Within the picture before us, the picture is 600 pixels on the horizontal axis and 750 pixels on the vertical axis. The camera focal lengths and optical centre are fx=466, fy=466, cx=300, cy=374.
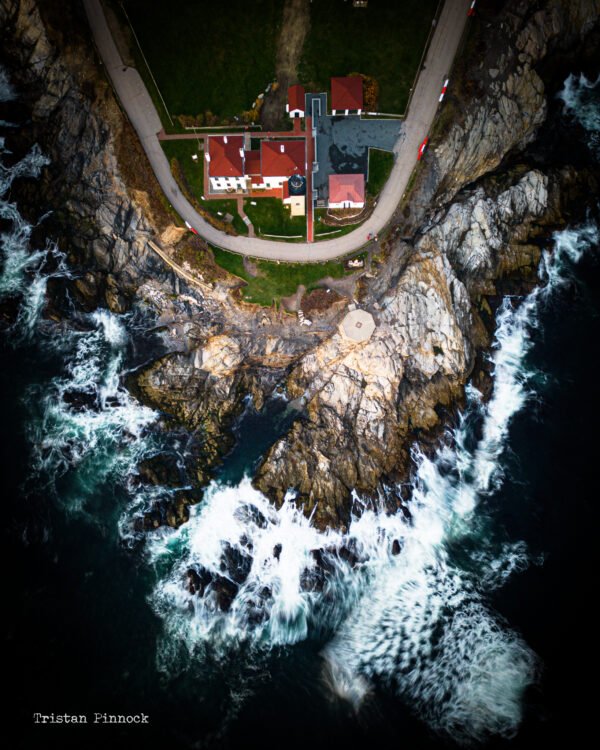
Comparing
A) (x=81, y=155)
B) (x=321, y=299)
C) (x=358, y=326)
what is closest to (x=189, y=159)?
(x=81, y=155)

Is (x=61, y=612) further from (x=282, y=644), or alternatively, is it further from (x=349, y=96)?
(x=349, y=96)

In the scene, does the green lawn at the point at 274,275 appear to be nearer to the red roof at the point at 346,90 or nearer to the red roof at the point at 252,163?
the red roof at the point at 252,163

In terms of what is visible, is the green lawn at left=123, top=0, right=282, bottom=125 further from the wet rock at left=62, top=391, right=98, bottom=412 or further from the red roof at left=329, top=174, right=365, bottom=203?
the wet rock at left=62, top=391, right=98, bottom=412

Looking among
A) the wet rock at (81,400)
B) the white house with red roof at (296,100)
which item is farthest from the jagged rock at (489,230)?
the wet rock at (81,400)

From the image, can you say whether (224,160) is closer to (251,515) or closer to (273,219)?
(273,219)

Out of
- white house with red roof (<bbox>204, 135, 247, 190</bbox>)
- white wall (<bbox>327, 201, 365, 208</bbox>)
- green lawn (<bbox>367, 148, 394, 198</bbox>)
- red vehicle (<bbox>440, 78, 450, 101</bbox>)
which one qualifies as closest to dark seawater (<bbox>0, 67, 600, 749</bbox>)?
white house with red roof (<bbox>204, 135, 247, 190</bbox>)

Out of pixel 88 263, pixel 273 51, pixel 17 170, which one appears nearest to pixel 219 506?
pixel 88 263
